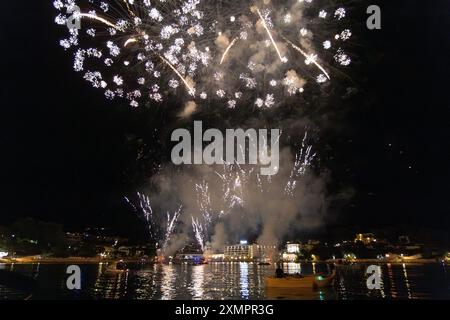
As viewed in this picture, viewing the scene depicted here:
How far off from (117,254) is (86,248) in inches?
1278

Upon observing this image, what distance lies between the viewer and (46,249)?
134 meters
